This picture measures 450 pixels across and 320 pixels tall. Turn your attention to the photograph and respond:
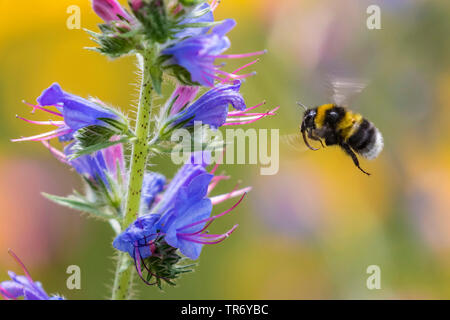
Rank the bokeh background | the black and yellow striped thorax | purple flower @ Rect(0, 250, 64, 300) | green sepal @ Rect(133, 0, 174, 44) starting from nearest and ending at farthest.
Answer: green sepal @ Rect(133, 0, 174, 44)
purple flower @ Rect(0, 250, 64, 300)
the black and yellow striped thorax
the bokeh background

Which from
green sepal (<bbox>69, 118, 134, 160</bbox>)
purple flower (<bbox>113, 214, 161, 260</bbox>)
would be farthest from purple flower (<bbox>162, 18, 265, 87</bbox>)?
purple flower (<bbox>113, 214, 161, 260</bbox>)

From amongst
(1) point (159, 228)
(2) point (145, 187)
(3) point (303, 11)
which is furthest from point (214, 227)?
(1) point (159, 228)

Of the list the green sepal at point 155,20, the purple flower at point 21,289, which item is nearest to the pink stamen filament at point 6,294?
the purple flower at point 21,289

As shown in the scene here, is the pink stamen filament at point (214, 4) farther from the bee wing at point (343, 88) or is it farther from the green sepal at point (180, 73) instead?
the bee wing at point (343, 88)

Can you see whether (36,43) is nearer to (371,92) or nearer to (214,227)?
(214,227)

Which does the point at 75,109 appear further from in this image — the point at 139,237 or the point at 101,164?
the point at 139,237

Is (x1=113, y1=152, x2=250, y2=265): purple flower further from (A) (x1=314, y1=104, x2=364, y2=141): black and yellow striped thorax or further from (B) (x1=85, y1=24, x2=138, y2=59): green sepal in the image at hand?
(A) (x1=314, y1=104, x2=364, y2=141): black and yellow striped thorax
